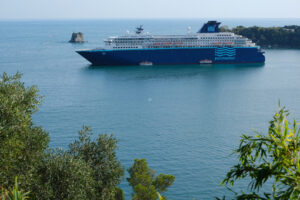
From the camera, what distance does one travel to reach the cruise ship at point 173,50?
55656mm

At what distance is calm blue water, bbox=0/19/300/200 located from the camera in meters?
21.3

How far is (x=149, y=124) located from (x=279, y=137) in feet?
76.3

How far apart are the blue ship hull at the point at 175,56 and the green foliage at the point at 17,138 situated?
44.9 meters

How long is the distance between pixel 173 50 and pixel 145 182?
45084mm

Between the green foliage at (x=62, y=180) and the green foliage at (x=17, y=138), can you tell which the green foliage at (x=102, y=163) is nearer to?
the green foliage at (x=62, y=180)

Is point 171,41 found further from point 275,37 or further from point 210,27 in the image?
point 275,37

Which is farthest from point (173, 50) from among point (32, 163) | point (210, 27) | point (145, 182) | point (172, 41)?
point (32, 163)

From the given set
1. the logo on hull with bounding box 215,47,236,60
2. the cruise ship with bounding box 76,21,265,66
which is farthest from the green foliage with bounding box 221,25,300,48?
the logo on hull with bounding box 215,47,236,60

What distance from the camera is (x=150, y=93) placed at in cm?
3900

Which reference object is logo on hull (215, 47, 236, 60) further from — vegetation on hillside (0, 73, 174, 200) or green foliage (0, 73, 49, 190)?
green foliage (0, 73, 49, 190)

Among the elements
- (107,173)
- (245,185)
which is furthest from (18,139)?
(245,185)

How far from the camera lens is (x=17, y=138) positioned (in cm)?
919

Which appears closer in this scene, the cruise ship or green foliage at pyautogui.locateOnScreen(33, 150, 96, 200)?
green foliage at pyautogui.locateOnScreen(33, 150, 96, 200)

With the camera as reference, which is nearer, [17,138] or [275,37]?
[17,138]
